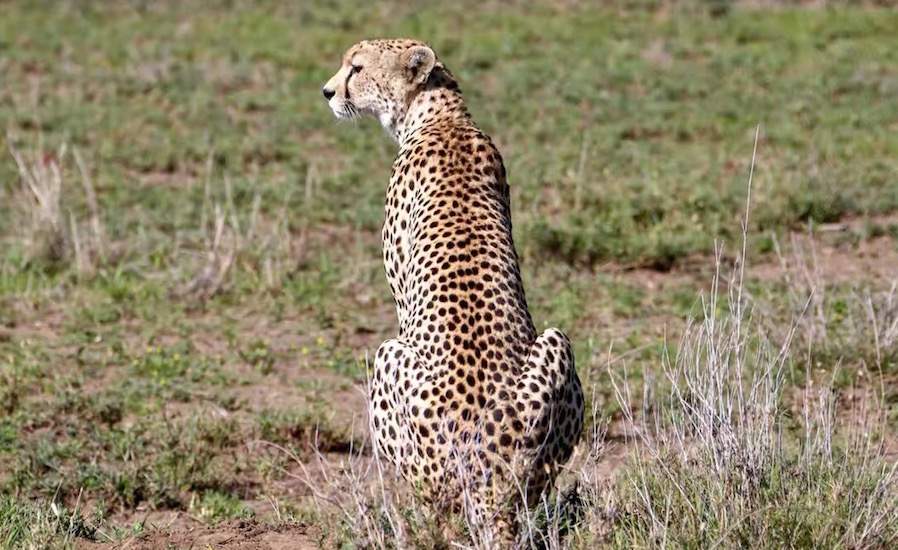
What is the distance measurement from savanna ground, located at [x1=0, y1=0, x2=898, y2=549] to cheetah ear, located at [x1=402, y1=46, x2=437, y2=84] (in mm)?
1081

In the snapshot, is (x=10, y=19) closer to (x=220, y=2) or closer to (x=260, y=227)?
(x=220, y=2)

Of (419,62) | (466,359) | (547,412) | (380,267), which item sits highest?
(419,62)

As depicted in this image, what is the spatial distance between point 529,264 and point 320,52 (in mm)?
4917

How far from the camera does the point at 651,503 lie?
3840 mm

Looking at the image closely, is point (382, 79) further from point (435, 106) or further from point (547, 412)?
point (547, 412)

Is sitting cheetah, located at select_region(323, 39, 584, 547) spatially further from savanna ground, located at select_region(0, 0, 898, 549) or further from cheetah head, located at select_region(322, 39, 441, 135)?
cheetah head, located at select_region(322, 39, 441, 135)

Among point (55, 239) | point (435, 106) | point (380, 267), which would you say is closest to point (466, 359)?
point (435, 106)

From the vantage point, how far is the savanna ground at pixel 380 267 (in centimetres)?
399

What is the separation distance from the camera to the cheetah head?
500 centimetres

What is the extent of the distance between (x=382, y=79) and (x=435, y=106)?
0.65 feet

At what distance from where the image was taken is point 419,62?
499 cm

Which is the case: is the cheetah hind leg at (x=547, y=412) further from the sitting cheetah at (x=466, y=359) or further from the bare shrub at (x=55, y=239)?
the bare shrub at (x=55, y=239)

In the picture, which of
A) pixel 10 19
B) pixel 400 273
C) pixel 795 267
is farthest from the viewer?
pixel 10 19

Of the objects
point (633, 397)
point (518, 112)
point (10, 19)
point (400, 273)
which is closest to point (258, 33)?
point (10, 19)
